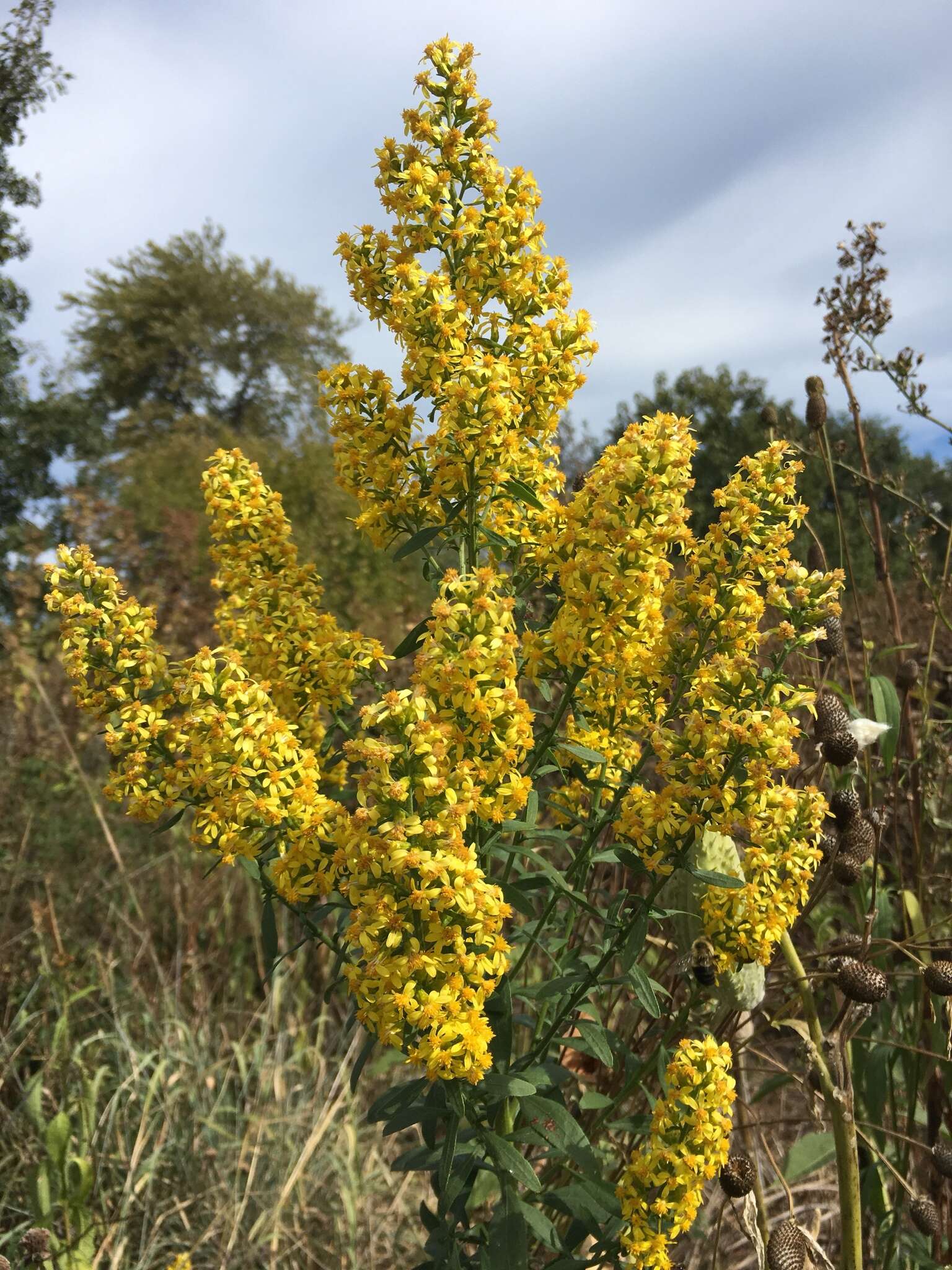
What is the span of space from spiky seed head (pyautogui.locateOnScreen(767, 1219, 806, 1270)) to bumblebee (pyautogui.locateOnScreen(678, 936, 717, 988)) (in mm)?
532

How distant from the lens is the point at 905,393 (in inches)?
136

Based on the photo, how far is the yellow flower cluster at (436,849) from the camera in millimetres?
1545

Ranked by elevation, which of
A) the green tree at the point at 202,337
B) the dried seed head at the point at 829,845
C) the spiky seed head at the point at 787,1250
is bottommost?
the spiky seed head at the point at 787,1250

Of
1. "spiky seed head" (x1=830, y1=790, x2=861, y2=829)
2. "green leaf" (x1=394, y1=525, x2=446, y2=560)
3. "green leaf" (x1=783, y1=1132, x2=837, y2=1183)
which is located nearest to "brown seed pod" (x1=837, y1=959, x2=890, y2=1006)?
"spiky seed head" (x1=830, y1=790, x2=861, y2=829)

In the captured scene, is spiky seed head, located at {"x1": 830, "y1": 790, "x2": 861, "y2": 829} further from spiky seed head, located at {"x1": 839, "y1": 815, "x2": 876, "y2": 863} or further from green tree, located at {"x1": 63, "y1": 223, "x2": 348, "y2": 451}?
green tree, located at {"x1": 63, "y1": 223, "x2": 348, "y2": 451}

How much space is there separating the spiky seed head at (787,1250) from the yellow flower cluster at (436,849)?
920 mm

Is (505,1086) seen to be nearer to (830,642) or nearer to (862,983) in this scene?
(862,983)

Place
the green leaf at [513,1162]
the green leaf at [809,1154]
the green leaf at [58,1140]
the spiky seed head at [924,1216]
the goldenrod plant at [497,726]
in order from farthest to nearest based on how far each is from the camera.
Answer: the green leaf at [58,1140] < the green leaf at [809,1154] < the spiky seed head at [924,1216] < the green leaf at [513,1162] < the goldenrod plant at [497,726]

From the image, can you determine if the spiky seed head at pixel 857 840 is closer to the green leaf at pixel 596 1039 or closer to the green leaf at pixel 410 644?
the green leaf at pixel 596 1039

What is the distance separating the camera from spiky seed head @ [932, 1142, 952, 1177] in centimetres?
222

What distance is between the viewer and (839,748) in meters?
2.25

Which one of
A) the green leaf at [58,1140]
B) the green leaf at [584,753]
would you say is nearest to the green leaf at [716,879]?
the green leaf at [584,753]

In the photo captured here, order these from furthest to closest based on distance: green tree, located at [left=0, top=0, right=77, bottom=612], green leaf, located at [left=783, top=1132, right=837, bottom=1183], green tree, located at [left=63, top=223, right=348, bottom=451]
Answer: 1. green tree, located at [left=63, top=223, right=348, bottom=451]
2. green tree, located at [left=0, top=0, right=77, bottom=612]
3. green leaf, located at [left=783, top=1132, right=837, bottom=1183]

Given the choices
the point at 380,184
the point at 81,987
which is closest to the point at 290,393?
the point at 81,987
